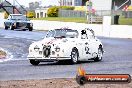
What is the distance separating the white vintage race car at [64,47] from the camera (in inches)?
629

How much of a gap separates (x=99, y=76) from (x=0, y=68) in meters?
11.0

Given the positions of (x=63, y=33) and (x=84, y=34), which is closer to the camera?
(x=63, y=33)

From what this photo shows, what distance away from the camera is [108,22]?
4166 centimetres

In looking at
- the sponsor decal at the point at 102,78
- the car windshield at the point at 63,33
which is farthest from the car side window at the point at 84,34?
the sponsor decal at the point at 102,78

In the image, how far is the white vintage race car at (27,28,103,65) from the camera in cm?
1598

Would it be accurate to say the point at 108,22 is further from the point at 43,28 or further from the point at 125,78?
the point at 125,78

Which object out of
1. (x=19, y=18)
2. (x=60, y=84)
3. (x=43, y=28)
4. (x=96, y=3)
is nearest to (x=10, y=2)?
(x=96, y=3)

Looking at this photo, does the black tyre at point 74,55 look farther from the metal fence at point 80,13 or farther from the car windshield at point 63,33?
the metal fence at point 80,13

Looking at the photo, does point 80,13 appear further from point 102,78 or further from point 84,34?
point 102,78

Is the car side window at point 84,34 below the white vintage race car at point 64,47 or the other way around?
the other way around

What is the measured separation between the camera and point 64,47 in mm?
16047

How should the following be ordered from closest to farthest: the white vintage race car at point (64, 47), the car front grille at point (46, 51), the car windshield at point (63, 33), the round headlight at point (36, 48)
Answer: the car front grille at point (46, 51) → the white vintage race car at point (64, 47) → the round headlight at point (36, 48) → the car windshield at point (63, 33)

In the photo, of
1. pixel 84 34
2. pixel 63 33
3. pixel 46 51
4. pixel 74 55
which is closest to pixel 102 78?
pixel 46 51

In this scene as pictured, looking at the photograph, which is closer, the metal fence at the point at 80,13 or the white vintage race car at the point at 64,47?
the white vintage race car at the point at 64,47
